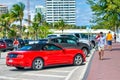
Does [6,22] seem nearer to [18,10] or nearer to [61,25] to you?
[18,10]

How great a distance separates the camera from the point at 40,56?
19922 mm

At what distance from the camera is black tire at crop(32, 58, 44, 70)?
64.4 feet

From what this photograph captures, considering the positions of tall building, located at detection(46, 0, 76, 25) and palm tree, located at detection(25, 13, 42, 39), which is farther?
tall building, located at detection(46, 0, 76, 25)

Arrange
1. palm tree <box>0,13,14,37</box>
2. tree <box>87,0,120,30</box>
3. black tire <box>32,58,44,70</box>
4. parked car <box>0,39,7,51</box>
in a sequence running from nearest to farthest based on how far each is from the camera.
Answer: black tire <box>32,58,44,70</box> → tree <box>87,0,120,30</box> → parked car <box>0,39,7,51</box> → palm tree <box>0,13,14,37</box>

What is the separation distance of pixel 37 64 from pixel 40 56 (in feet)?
1.53

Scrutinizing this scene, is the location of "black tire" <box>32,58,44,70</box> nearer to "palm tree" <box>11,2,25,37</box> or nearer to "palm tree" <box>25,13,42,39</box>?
"palm tree" <box>11,2,25,37</box>

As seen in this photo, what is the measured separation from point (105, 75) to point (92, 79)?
4.74ft

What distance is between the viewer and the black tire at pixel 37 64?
1963 centimetres

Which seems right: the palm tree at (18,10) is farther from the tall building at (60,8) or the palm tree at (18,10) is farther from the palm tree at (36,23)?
the tall building at (60,8)

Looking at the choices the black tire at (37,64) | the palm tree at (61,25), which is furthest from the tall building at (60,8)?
the black tire at (37,64)

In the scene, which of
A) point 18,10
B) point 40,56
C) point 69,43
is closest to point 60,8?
point 18,10

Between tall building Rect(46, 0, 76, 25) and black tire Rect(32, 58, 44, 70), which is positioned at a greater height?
tall building Rect(46, 0, 76, 25)

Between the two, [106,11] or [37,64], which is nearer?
[37,64]

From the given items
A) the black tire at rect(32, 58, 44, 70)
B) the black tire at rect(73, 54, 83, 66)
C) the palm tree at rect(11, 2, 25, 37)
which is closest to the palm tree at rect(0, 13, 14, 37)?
the palm tree at rect(11, 2, 25, 37)
